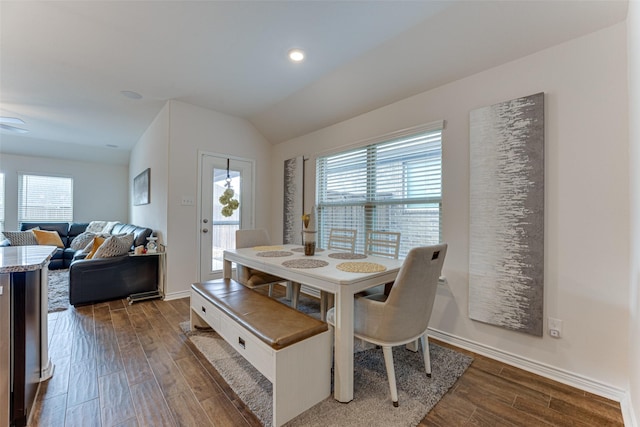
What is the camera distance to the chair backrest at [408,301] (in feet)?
4.61

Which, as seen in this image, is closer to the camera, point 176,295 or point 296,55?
point 296,55

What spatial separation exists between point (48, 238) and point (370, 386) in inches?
256

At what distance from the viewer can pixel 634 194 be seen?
140 centimetres

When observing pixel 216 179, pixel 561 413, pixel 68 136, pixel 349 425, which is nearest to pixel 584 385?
pixel 561 413

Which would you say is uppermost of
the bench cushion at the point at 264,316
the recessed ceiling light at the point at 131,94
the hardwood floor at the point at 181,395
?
the recessed ceiling light at the point at 131,94

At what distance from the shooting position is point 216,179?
3.82m

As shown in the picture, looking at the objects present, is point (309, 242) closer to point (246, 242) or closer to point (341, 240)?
point (341, 240)

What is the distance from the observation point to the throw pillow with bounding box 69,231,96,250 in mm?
5068

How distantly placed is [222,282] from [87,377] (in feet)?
3.35

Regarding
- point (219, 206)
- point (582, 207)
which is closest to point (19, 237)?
point (219, 206)

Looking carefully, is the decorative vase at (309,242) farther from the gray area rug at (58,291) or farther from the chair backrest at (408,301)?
the gray area rug at (58,291)

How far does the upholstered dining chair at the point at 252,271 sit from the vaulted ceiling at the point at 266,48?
68.3 inches

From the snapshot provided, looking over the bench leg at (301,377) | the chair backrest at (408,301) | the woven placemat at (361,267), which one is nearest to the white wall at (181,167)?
the woven placemat at (361,267)

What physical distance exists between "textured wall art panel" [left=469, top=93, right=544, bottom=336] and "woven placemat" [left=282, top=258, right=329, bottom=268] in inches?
49.3
